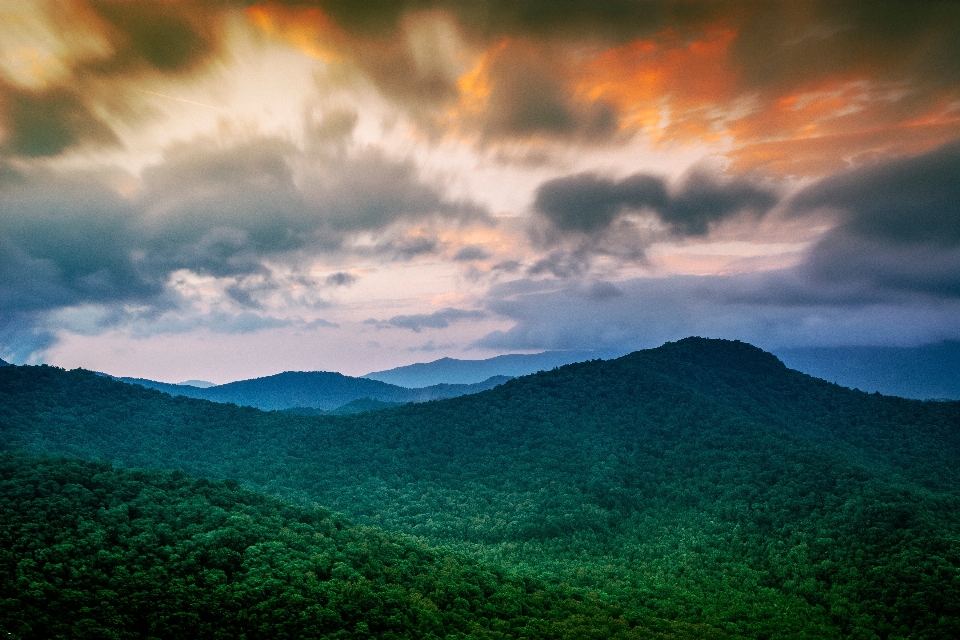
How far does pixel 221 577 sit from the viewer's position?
45.6 m

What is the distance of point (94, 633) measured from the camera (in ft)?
114

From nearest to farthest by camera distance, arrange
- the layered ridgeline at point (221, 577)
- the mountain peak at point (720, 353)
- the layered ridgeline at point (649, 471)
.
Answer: the layered ridgeline at point (221, 577), the layered ridgeline at point (649, 471), the mountain peak at point (720, 353)

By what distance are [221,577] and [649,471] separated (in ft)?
305

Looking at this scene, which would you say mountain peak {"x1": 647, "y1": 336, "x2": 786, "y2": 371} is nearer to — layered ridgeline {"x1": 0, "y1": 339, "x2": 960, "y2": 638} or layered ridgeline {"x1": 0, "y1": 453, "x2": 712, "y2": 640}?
layered ridgeline {"x1": 0, "y1": 339, "x2": 960, "y2": 638}

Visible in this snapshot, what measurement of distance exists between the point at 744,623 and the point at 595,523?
41770mm

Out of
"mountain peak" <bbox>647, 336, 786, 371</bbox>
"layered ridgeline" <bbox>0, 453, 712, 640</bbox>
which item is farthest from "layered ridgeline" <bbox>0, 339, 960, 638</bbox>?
"layered ridgeline" <bbox>0, 453, 712, 640</bbox>

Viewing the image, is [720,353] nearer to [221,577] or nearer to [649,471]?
[649,471]

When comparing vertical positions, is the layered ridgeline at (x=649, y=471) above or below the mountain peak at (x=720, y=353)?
below

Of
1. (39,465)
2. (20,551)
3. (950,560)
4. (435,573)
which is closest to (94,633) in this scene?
(20,551)

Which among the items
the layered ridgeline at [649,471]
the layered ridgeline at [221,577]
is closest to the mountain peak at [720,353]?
the layered ridgeline at [649,471]

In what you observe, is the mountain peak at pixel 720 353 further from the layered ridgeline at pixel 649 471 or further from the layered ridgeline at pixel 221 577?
the layered ridgeline at pixel 221 577

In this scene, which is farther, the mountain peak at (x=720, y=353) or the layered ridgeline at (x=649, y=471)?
the mountain peak at (x=720, y=353)

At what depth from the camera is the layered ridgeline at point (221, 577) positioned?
38.6 meters

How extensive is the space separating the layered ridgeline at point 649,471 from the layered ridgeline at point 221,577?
14999 millimetres
